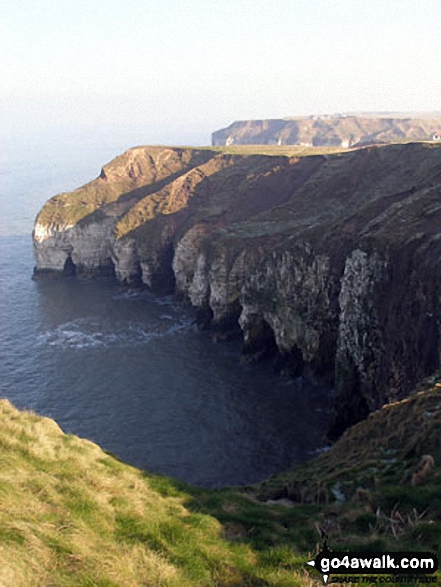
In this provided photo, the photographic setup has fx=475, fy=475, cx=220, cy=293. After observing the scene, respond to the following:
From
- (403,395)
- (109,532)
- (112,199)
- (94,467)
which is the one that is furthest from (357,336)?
(112,199)

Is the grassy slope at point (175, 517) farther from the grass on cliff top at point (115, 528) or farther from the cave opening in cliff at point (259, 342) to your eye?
the cave opening in cliff at point (259, 342)

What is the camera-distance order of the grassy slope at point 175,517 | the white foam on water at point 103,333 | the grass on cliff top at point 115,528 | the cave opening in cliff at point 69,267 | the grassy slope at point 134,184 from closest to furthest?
1. the grass on cliff top at point 115,528
2. the grassy slope at point 175,517
3. the white foam on water at point 103,333
4. the cave opening in cliff at point 69,267
5. the grassy slope at point 134,184

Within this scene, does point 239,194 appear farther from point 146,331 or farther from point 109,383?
point 109,383

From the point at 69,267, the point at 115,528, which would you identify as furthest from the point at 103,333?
the point at 115,528

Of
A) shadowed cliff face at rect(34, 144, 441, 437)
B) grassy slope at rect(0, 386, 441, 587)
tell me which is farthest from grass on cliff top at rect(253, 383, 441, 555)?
shadowed cliff face at rect(34, 144, 441, 437)

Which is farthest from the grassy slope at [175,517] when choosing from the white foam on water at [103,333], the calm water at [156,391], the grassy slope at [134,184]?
the grassy slope at [134,184]
